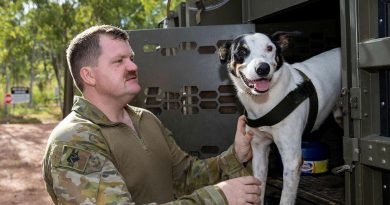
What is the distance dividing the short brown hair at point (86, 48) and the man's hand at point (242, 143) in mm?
816

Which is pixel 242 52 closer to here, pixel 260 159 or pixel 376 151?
pixel 260 159

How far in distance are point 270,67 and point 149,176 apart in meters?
0.87

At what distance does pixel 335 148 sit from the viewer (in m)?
3.95

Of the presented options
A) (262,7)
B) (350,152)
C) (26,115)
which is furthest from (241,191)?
(26,115)

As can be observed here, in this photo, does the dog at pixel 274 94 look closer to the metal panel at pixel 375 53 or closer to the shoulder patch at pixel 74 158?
the metal panel at pixel 375 53

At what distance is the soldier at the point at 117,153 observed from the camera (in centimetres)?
184

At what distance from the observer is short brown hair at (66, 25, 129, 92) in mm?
2217

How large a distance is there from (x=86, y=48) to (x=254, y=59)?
0.91 metres

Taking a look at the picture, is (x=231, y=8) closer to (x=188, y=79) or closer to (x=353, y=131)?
(x=188, y=79)

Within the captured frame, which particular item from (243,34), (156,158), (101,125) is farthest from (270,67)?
(101,125)

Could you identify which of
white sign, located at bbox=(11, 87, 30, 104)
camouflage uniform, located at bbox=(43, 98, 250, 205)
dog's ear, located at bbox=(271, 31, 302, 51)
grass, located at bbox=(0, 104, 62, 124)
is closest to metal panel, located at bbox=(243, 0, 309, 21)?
dog's ear, located at bbox=(271, 31, 302, 51)

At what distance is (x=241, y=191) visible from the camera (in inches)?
75.0

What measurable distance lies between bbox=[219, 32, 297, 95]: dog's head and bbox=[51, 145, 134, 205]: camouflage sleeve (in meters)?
1.01

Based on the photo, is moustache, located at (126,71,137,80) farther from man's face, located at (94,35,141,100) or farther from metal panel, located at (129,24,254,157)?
metal panel, located at (129,24,254,157)
